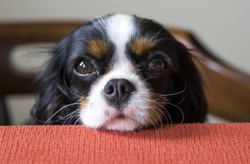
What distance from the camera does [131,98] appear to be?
0.94 metres

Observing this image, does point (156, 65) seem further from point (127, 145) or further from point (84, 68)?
point (127, 145)

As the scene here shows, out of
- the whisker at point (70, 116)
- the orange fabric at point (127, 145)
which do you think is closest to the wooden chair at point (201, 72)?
the whisker at point (70, 116)

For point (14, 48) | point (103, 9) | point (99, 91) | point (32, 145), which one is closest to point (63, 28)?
point (14, 48)

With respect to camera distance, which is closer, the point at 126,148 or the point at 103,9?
the point at 126,148

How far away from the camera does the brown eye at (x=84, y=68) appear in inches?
41.3

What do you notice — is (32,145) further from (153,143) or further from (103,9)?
(103,9)

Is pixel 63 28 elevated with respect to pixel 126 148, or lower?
lower

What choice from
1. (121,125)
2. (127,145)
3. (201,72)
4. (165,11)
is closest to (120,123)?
(121,125)

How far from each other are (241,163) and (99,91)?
0.35m

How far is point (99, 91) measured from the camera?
3.19 ft

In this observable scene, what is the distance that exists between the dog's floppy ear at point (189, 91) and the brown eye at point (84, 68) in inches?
9.4

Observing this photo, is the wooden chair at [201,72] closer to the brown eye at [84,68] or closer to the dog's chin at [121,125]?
the brown eye at [84,68]

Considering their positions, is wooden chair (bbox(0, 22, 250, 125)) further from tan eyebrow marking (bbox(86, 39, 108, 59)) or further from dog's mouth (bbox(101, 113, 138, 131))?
dog's mouth (bbox(101, 113, 138, 131))

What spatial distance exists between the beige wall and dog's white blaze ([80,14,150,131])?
921mm
